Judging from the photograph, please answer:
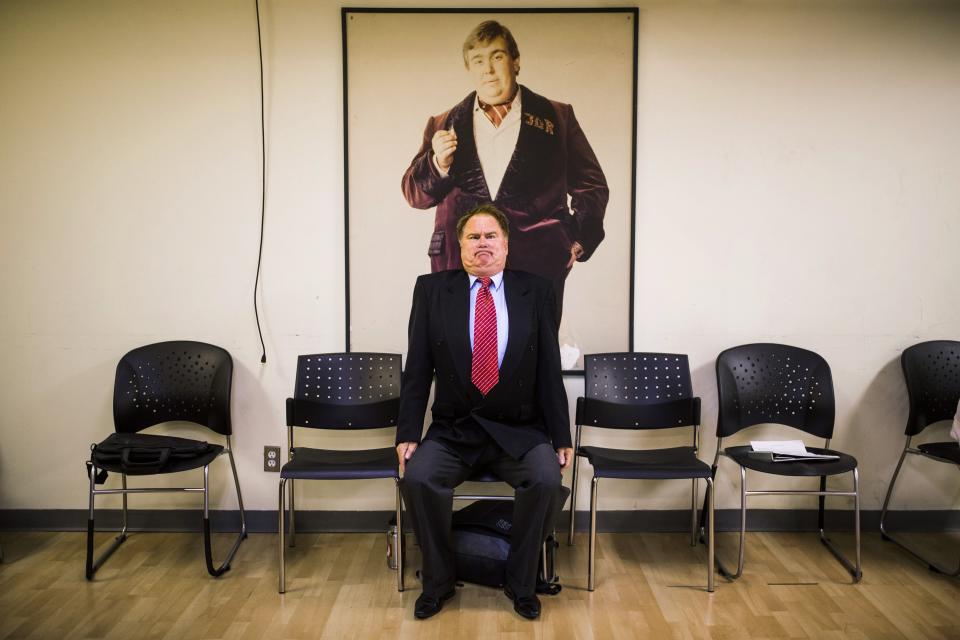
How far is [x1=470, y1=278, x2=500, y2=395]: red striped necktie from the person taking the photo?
2811 millimetres

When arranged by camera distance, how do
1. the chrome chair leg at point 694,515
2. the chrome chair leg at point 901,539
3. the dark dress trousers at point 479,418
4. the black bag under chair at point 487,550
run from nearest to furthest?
the dark dress trousers at point 479,418
the black bag under chair at point 487,550
the chrome chair leg at point 901,539
the chrome chair leg at point 694,515

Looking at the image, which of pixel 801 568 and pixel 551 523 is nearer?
pixel 551 523

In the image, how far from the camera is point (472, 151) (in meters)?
3.32

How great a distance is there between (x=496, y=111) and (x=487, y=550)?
200 centimetres

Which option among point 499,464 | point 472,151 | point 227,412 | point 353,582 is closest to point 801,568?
point 499,464

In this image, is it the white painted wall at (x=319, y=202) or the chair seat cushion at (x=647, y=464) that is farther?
the white painted wall at (x=319, y=202)

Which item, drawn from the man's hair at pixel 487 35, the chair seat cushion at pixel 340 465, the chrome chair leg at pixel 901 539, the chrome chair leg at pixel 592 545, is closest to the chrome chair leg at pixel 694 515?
the chrome chair leg at pixel 592 545

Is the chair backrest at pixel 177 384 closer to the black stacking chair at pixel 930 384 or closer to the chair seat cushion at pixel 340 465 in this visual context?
the chair seat cushion at pixel 340 465

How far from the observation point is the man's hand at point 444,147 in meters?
3.31

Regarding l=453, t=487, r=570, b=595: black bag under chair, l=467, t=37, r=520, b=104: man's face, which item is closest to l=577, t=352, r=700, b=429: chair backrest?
l=453, t=487, r=570, b=595: black bag under chair

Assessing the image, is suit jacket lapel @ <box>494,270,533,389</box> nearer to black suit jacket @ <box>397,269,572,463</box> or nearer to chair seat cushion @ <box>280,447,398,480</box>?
black suit jacket @ <box>397,269,572,463</box>

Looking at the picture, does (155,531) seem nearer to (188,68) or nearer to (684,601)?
(188,68)

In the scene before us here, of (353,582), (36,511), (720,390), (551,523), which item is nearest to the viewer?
(551,523)

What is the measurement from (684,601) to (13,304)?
132 inches
